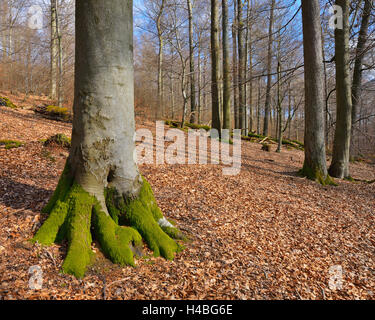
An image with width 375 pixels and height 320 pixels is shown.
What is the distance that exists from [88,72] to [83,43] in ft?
1.06

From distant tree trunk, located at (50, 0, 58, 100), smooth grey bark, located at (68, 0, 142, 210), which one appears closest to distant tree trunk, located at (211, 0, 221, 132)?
smooth grey bark, located at (68, 0, 142, 210)

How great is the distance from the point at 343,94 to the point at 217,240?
7.11 metres

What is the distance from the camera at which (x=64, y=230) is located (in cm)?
271

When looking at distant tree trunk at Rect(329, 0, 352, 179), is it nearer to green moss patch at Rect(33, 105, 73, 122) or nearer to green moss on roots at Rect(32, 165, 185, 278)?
green moss on roots at Rect(32, 165, 185, 278)

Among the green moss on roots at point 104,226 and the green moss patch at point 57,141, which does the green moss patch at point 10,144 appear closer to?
the green moss patch at point 57,141

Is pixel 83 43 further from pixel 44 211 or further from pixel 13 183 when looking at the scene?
pixel 13 183

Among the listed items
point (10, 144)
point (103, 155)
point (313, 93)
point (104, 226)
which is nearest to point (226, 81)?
point (313, 93)

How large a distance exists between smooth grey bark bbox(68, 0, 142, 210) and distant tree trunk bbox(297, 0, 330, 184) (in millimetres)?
6069

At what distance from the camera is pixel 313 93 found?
23.4 ft

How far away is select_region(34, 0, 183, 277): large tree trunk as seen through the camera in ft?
8.75

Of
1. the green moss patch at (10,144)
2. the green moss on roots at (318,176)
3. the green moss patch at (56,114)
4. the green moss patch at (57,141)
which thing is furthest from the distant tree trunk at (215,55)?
the green moss patch at (10,144)

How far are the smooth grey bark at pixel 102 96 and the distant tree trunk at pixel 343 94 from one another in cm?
755

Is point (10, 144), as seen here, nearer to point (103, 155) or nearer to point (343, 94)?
point (103, 155)

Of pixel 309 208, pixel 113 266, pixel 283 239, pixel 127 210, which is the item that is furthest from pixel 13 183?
pixel 309 208
